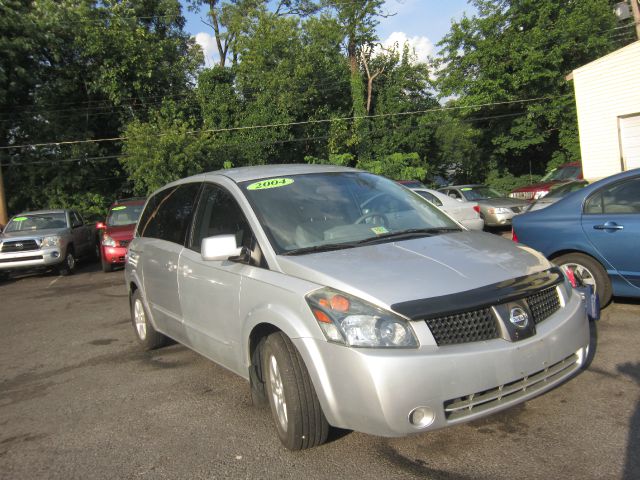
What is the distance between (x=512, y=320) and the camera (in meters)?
3.04

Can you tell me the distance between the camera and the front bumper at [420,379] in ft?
9.21

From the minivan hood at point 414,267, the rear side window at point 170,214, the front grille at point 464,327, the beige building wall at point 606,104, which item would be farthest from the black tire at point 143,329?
the beige building wall at point 606,104

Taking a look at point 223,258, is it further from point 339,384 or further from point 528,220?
point 528,220

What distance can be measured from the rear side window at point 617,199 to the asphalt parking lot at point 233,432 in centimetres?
110

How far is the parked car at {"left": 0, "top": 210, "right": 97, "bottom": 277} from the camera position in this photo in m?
13.1

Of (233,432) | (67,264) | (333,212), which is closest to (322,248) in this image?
(333,212)

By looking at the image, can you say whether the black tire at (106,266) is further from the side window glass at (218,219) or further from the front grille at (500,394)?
the front grille at (500,394)

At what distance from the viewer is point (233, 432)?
3.75m

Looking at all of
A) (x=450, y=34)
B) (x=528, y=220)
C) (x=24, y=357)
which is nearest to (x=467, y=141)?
(x=450, y=34)

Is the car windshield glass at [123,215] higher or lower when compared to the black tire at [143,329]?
higher

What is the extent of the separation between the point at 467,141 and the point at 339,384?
34638 millimetres

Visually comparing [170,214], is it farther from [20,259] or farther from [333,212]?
[20,259]

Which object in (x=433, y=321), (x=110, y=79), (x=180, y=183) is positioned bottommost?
(x=433, y=321)

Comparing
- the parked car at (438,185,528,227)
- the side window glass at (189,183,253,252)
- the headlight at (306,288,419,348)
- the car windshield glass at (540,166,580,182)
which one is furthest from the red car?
the car windshield glass at (540,166,580,182)
